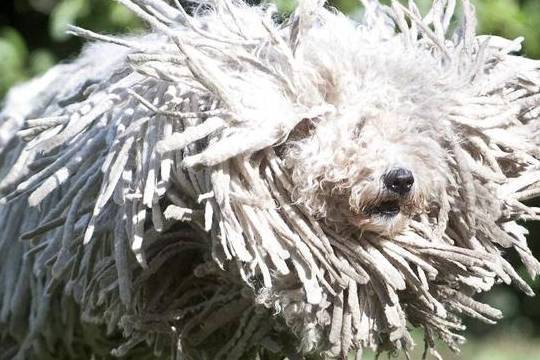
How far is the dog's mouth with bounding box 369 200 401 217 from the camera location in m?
1.91

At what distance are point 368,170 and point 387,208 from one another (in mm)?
73

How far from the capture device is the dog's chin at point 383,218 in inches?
75.4

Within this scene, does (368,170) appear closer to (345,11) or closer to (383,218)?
(383,218)

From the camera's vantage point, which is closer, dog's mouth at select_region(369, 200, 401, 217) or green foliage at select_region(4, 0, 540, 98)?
dog's mouth at select_region(369, 200, 401, 217)

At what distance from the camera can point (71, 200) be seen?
2.15m

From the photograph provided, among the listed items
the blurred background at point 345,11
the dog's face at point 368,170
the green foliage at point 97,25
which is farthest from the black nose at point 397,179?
the green foliage at point 97,25

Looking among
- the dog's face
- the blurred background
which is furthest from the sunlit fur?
the blurred background

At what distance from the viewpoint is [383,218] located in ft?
6.32

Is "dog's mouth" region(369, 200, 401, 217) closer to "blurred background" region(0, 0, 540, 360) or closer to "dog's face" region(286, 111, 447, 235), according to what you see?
"dog's face" region(286, 111, 447, 235)

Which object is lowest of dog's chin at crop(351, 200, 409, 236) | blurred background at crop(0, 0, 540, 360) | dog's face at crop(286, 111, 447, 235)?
blurred background at crop(0, 0, 540, 360)

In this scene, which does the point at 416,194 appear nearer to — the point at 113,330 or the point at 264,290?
the point at 264,290

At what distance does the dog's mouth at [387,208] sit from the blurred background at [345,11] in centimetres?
135

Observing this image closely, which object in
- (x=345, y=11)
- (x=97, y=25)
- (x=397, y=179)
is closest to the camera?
(x=397, y=179)

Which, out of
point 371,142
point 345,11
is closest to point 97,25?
point 345,11
